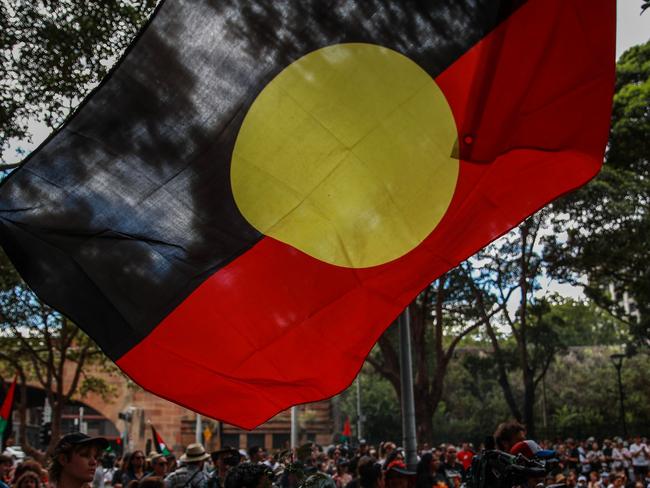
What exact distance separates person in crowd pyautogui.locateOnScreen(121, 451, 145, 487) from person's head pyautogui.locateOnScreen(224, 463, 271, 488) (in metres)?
5.74

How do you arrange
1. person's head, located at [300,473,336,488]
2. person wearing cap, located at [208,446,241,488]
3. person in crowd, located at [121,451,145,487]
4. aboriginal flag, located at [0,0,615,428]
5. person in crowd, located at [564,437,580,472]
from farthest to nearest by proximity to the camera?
person in crowd, located at [564,437,580,472] → person in crowd, located at [121,451,145,487] → person wearing cap, located at [208,446,241,488] → person's head, located at [300,473,336,488] → aboriginal flag, located at [0,0,615,428]

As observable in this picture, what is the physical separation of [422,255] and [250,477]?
185 cm

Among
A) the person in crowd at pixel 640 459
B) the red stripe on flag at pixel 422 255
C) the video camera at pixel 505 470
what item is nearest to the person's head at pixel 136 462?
the red stripe on flag at pixel 422 255

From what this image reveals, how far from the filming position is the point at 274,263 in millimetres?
4953

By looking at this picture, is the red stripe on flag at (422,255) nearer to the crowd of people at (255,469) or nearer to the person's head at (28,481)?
the crowd of people at (255,469)

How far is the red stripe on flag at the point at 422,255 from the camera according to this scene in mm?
4793

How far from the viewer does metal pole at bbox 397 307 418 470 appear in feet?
21.1

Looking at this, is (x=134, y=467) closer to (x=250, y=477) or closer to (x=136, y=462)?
(x=136, y=462)

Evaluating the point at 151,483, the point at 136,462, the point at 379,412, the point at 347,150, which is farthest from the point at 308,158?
the point at 379,412

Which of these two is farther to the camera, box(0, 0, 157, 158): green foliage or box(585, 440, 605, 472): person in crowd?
box(585, 440, 605, 472): person in crowd

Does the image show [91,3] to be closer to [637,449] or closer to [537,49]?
[537,49]

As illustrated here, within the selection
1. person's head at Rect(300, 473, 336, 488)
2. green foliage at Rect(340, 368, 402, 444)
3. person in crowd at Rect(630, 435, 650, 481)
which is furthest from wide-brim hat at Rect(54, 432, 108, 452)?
green foliage at Rect(340, 368, 402, 444)

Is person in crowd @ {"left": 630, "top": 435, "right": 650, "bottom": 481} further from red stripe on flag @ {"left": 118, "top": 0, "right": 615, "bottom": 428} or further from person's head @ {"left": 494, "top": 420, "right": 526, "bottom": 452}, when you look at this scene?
red stripe on flag @ {"left": 118, "top": 0, "right": 615, "bottom": 428}

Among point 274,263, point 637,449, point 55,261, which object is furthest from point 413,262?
point 637,449
